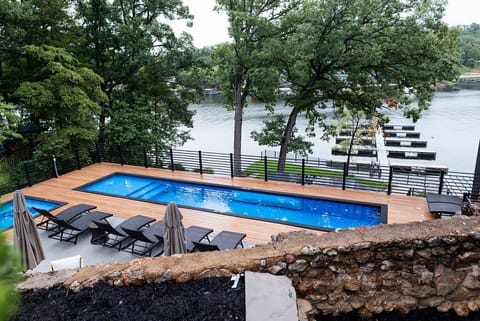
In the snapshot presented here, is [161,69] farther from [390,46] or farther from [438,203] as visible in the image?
[438,203]

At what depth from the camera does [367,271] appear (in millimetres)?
3020

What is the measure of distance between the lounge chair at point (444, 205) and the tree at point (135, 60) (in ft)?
31.2

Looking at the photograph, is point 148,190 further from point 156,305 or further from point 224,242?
point 156,305

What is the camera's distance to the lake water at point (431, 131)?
2227cm

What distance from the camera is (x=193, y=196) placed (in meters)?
9.02

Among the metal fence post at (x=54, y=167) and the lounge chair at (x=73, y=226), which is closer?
the lounge chair at (x=73, y=226)

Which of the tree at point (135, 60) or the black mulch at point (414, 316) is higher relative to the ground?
the tree at point (135, 60)

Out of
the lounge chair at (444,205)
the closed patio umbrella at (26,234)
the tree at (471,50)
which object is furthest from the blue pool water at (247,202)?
the tree at (471,50)

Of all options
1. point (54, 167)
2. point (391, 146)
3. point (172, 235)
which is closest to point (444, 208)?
point (172, 235)

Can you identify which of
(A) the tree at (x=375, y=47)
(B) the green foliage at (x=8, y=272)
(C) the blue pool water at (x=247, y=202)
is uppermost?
(A) the tree at (x=375, y=47)

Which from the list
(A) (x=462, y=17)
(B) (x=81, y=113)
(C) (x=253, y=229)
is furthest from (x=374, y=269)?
(A) (x=462, y=17)

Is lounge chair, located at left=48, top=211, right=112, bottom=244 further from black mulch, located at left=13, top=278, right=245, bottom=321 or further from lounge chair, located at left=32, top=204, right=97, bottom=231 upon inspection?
black mulch, located at left=13, top=278, right=245, bottom=321

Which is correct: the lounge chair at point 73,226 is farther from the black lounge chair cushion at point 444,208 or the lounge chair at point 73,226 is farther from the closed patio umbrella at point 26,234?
the black lounge chair cushion at point 444,208

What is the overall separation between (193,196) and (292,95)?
600 cm
